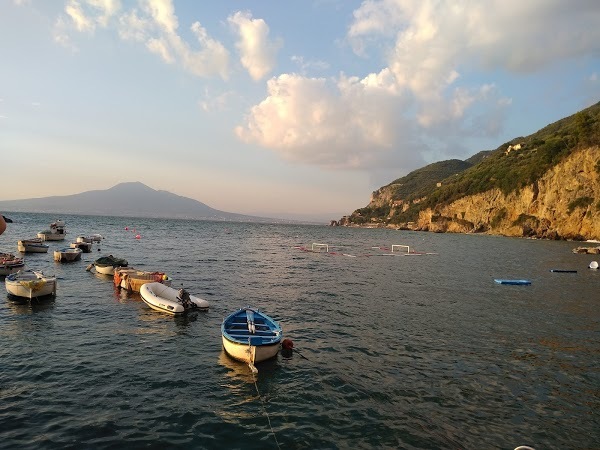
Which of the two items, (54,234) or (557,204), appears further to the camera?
(557,204)

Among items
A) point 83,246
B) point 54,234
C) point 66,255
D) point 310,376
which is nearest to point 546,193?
point 83,246

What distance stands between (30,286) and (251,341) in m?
18.5

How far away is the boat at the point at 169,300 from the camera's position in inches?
961

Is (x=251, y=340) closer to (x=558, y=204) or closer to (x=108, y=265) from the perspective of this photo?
(x=108, y=265)

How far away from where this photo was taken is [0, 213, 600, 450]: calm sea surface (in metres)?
11.6

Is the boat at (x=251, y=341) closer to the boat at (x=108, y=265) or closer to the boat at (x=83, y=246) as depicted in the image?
the boat at (x=108, y=265)

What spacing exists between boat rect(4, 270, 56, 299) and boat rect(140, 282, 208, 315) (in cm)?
676

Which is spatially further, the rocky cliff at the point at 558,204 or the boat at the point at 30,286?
the rocky cliff at the point at 558,204

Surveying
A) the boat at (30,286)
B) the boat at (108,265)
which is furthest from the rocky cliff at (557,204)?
the boat at (30,286)

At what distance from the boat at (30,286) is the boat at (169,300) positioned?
6761 millimetres

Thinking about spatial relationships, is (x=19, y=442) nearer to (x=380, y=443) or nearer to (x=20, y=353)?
(x=20, y=353)

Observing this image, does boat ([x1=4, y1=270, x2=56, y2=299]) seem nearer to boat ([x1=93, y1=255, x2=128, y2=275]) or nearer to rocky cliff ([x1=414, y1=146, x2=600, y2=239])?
boat ([x1=93, y1=255, x2=128, y2=275])

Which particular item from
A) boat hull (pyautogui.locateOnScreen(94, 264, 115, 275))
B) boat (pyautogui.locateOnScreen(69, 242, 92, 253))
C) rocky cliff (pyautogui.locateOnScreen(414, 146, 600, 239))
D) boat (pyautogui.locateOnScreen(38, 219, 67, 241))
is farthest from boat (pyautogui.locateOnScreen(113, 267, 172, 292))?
rocky cliff (pyautogui.locateOnScreen(414, 146, 600, 239))

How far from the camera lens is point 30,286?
25.6 m
